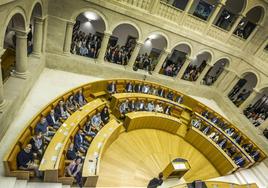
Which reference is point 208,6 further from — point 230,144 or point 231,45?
point 230,144

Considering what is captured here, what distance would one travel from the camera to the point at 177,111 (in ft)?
41.6

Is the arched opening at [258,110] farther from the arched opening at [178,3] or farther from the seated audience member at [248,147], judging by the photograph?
the arched opening at [178,3]

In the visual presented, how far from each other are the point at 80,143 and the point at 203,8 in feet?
38.7

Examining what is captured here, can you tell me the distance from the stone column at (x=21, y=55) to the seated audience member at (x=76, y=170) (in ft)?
14.6

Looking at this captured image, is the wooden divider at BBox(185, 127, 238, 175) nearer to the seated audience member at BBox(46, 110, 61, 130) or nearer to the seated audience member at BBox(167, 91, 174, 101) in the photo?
the seated audience member at BBox(167, 91, 174, 101)

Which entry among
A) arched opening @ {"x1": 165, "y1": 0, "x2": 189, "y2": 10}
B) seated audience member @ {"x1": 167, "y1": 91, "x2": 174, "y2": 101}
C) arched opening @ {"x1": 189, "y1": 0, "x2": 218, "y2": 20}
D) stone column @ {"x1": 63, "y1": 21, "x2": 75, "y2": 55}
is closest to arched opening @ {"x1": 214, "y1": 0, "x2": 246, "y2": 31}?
arched opening @ {"x1": 189, "y1": 0, "x2": 218, "y2": 20}

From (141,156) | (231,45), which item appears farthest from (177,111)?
(231,45)

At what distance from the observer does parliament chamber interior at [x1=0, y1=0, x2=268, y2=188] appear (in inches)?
281

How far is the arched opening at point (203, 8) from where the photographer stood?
552 inches

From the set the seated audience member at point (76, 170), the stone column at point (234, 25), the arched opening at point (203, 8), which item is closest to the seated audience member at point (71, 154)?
the seated audience member at point (76, 170)

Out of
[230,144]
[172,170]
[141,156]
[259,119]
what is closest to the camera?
[172,170]

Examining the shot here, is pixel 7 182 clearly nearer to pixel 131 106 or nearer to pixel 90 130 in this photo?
pixel 90 130

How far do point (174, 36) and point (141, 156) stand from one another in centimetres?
770

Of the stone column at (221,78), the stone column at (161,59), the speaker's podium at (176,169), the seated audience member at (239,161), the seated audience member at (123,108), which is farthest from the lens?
the stone column at (221,78)
